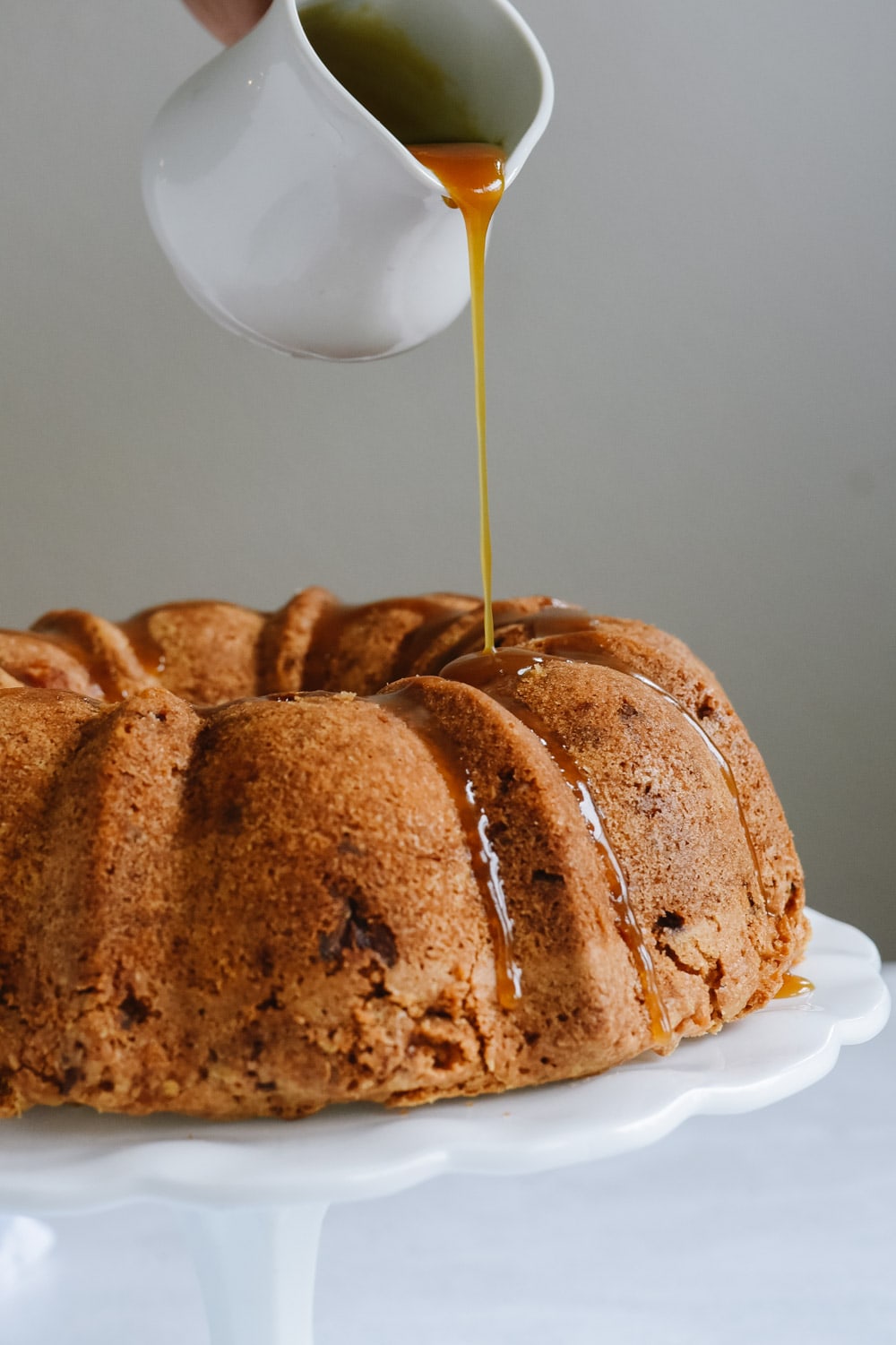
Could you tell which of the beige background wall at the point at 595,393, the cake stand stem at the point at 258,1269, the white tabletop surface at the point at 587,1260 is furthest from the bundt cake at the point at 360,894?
the beige background wall at the point at 595,393

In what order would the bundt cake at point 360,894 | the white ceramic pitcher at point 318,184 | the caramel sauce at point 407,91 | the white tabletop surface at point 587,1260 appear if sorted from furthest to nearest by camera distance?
the white tabletop surface at point 587,1260
the caramel sauce at point 407,91
the white ceramic pitcher at point 318,184
the bundt cake at point 360,894

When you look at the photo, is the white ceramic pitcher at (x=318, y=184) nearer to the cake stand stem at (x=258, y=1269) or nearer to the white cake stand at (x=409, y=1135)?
the white cake stand at (x=409, y=1135)

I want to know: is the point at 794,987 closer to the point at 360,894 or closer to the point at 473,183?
the point at 360,894

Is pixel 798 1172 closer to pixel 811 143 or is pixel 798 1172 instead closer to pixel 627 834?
pixel 627 834

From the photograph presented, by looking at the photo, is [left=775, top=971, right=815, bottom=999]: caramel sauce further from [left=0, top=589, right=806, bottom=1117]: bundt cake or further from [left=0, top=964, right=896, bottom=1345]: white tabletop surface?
[left=0, top=964, right=896, bottom=1345]: white tabletop surface

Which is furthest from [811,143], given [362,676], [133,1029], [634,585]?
[133,1029]

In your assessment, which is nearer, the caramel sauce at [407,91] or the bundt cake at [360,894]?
the bundt cake at [360,894]

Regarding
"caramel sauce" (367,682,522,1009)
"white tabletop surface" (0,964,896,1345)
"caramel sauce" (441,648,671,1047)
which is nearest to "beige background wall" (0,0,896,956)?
"white tabletop surface" (0,964,896,1345)

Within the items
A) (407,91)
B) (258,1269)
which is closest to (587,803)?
(258,1269)
